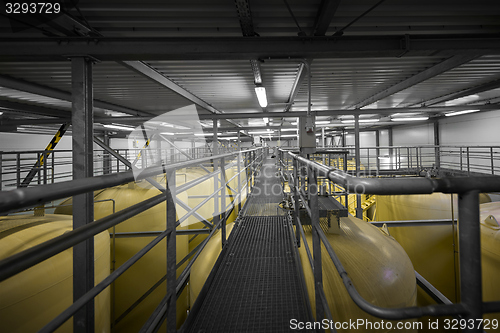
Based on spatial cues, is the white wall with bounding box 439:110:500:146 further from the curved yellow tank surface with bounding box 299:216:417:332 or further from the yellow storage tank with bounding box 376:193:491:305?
the curved yellow tank surface with bounding box 299:216:417:332

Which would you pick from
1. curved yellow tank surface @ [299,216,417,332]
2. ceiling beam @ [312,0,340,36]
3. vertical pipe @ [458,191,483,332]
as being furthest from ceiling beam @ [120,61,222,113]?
vertical pipe @ [458,191,483,332]

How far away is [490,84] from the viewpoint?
5371 mm

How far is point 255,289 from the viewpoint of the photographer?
206 centimetres

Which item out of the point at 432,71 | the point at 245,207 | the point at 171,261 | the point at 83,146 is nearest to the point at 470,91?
the point at 432,71

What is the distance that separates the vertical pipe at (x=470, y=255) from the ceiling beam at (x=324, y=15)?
7.93 ft

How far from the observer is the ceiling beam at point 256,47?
2764 mm

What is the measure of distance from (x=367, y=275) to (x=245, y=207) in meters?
3.09

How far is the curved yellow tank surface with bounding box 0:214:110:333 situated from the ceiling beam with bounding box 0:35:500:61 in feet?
6.44

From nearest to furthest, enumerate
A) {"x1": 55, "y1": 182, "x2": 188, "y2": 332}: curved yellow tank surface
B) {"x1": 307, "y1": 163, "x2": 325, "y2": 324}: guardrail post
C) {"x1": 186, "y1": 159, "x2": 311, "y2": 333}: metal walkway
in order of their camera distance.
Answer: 1. {"x1": 307, "y1": 163, "x2": 325, "y2": 324}: guardrail post
2. {"x1": 186, "y1": 159, "x2": 311, "y2": 333}: metal walkway
3. {"x1": 55, "y1": 182, "x2": 188, "y2": 332}: curved yellow tank surface

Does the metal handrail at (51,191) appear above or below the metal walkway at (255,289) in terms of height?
above

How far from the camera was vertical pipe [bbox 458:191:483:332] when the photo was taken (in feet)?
2.27
